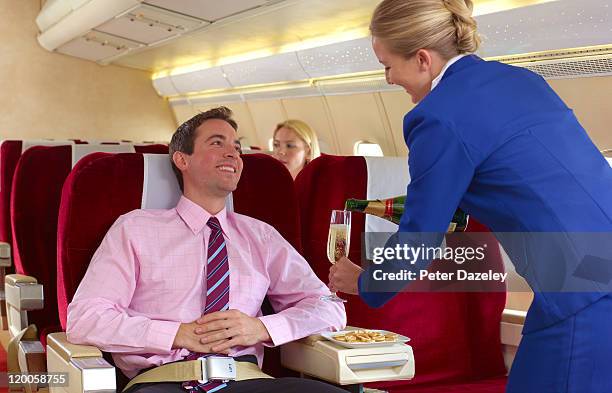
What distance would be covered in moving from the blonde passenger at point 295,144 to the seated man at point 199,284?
2773mm

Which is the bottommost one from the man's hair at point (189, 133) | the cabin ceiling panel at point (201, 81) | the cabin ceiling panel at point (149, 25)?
the man's hair at point (189, 133)

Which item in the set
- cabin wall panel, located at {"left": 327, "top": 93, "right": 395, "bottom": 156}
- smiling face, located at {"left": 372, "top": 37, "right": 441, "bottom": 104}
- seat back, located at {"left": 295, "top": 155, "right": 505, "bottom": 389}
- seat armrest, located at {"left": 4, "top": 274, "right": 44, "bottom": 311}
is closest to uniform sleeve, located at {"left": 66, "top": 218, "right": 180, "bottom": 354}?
seat armrest, located at {"left": 4, "top": 274, "right": 44, "bottom": 311}

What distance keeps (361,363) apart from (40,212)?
1818 millimetres

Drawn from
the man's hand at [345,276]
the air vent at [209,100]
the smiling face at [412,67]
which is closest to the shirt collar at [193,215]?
the man's hand at [345,276]

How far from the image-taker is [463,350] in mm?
3574

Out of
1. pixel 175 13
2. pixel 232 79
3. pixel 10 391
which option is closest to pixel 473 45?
pixel 10 391

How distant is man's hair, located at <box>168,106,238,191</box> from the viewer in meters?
3.21

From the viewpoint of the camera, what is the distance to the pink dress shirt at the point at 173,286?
8.83ft

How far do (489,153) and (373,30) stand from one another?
1.48 ft

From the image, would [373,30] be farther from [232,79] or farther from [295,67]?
[232,79]

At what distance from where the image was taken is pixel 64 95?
15297 mm

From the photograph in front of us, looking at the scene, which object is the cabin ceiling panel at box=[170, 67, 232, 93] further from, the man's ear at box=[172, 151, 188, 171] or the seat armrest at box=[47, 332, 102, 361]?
the seat armrest at box=[47, 332, 102, 361]

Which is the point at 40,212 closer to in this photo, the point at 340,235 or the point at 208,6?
the point at 340,235

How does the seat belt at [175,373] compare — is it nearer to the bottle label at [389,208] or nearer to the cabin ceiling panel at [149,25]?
the bottle label at [389,208]
